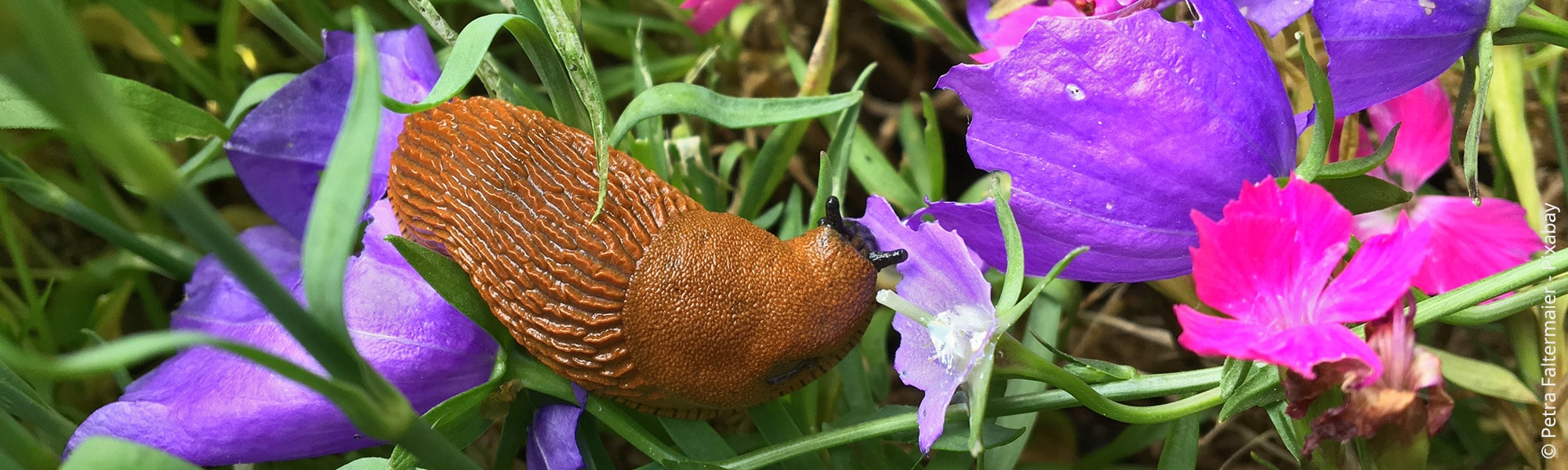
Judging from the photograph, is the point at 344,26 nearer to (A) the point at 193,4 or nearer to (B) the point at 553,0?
(A) the point at 193,4

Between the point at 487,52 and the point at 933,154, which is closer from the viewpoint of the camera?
the point at 487,52

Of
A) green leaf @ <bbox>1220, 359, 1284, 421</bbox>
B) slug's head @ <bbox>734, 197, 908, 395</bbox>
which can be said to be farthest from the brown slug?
green leaf @ <bbox>1220, 359, 1284, 421</bbox>

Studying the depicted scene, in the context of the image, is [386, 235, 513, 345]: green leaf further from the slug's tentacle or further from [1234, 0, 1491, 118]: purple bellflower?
[1234, 0, 1491, 118]: purple bellflower

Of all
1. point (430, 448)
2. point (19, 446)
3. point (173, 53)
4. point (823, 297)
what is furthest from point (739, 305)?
point (173, 53)

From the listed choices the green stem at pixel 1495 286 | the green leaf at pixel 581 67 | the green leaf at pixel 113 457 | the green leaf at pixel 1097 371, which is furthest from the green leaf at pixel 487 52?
the green stem at pixel 1495 286

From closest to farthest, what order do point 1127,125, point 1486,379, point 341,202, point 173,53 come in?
point 341,202
point 1127,125
point 1486,379
point 173,53

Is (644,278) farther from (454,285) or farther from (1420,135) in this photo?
(1420,135)

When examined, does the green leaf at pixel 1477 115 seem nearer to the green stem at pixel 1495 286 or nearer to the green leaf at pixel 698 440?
the green stem at pixel 1495 286
